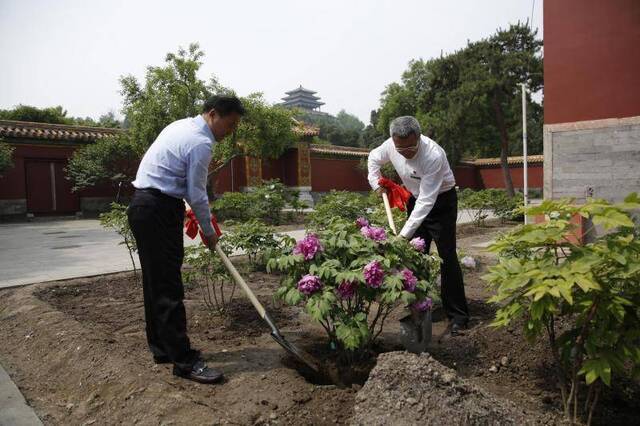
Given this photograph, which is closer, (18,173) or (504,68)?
(18,173)

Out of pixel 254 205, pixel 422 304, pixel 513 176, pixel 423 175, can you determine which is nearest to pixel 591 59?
pixel 423 175

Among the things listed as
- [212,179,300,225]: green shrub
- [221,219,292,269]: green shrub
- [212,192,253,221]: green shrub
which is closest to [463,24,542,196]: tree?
[212,179,300,225]: green shrub

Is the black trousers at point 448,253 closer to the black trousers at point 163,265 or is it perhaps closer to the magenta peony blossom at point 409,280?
the magenta peony blossom at point 409,280

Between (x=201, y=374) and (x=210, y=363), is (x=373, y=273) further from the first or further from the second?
(x=210, y=363)

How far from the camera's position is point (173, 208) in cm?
277

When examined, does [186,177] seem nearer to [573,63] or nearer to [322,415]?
[322,415]

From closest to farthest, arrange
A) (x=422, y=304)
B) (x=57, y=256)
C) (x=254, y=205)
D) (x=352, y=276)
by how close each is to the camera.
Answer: (x=352, y=276)
(x=422, y=304)
(x=57, y=256)
(x=254, y=205)

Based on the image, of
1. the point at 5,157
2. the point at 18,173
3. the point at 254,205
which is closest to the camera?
the point at 254,205

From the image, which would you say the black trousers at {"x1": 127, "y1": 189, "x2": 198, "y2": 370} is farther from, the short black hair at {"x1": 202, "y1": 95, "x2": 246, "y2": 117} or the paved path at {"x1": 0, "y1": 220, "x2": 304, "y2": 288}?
the paved path at {"x1": 0, "y1": 220, "x2": 304, "y2": 288}

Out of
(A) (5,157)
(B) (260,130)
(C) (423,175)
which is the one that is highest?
(B) (260,130)

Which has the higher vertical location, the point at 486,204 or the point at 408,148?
the point at 408,148

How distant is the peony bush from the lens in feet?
8.09

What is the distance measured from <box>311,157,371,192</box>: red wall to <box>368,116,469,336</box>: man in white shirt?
20.5 metres

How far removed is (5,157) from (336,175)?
1500 cm
